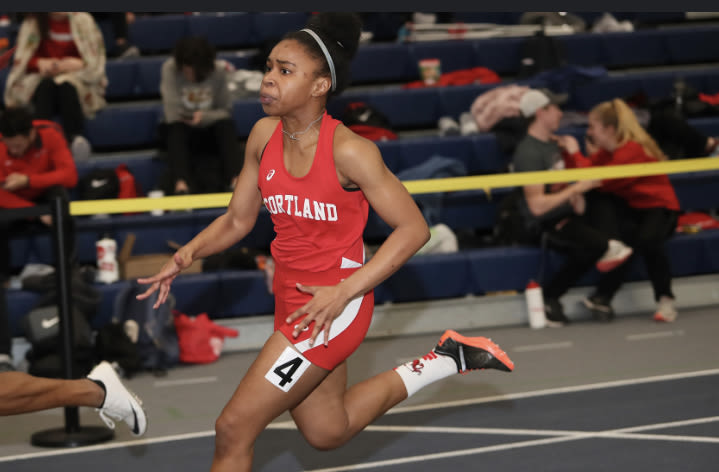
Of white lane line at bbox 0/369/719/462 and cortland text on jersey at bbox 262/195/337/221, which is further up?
cortland text on jersey at bbox 262/195/337/221

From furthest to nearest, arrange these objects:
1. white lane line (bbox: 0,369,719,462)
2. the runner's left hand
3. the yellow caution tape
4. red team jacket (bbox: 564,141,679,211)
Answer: red team jacket (bbox: 564,141,679,211) < the yellow caution tape < white lane line (bbox: 0,369,719,462) < the runner's left hand

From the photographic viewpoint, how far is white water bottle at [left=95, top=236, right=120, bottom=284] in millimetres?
7168

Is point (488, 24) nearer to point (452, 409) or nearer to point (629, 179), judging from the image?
point (629, 179)

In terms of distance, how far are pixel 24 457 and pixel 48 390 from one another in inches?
49.2

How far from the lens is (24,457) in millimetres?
5227

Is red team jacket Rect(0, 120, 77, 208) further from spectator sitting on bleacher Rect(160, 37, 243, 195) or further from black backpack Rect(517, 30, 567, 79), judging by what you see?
black backpack Rect(517, 30, 567, 79)

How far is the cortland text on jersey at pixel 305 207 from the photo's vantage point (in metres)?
3.59

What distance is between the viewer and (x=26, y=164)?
7.12m

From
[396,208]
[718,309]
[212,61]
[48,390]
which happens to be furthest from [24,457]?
[718,309]

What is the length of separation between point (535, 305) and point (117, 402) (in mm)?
4043

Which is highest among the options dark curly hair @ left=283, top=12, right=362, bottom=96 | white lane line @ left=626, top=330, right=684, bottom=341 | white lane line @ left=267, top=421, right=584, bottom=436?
dark curly hair @ left=283, top=12, right=362, bottom=96

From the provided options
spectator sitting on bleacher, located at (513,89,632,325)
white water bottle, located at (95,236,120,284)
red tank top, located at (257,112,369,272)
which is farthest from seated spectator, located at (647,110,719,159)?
red tank top, located at (257,112,369,272)

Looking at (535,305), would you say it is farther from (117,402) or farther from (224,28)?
(224,28)

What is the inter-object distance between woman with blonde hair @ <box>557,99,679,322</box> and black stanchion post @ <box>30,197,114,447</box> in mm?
3985
